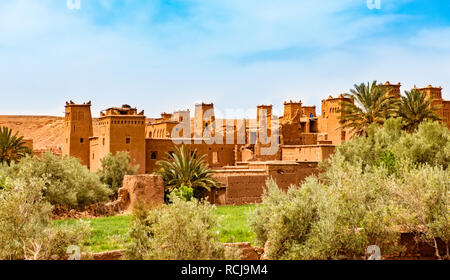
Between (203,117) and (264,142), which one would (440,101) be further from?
(203,117)

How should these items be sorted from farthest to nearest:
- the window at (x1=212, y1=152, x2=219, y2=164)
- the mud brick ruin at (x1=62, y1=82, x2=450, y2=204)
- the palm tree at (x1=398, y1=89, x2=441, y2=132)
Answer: the window at (x1=212, y1=152, x2=219, y2=164), the palm tree at (x1=398, y1=89, x2=441, y2=132), the mud brick ruin at (x1=62, y1=82, x2=450, y2=204)

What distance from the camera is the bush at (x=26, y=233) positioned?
1018cm

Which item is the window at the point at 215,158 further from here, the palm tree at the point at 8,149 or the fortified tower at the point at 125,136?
the palm tree at the point at 8,149

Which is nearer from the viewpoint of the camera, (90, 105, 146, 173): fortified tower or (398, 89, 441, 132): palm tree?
(398, 89, 441, 132): palm tree

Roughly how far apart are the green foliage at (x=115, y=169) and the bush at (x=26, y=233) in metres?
16.3

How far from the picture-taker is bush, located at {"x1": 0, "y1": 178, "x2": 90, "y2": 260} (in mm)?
10180

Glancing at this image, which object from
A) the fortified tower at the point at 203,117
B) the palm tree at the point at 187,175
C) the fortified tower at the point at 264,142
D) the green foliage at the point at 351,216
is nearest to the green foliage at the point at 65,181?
the palm tree at the point at 187,175

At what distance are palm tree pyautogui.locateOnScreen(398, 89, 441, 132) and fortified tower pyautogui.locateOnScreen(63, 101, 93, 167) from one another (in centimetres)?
1895

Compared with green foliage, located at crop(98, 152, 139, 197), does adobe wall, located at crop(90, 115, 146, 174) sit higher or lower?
higher

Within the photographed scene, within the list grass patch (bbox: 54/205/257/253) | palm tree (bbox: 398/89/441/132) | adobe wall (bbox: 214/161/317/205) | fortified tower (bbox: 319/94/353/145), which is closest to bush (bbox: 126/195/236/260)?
grass patch (bbox: 54/205/257/253)

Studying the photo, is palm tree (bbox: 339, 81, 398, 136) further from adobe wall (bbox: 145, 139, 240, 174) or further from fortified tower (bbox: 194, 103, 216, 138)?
fortified tower (bbox: 194, 103, 216, 138)

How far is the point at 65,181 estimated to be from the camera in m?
21.0

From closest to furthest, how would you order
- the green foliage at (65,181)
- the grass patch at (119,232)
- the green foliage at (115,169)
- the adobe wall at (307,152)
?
the grass patch at (119,232)
the green foliage at (65,181)
the green foliage at (115,169)
the adobe wall at (307,152)
